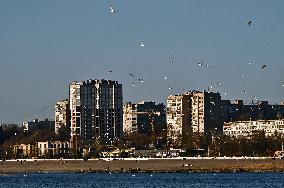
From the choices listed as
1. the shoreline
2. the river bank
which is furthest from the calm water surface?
the river bank

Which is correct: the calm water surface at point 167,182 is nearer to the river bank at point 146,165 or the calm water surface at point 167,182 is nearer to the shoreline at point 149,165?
the shoreline at point 149,165

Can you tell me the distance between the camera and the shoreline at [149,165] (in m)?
135

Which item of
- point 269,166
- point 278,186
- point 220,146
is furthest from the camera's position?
point 220,146

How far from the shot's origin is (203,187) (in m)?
85.3

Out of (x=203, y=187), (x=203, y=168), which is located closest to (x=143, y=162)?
(x=203, y=168)

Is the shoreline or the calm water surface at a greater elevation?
the shoreline

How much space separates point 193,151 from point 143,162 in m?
24.0

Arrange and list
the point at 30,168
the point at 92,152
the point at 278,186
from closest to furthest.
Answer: the point at 278,186 < the point at 30,168 < the point at 92,152

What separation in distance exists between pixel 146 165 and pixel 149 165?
96 cm

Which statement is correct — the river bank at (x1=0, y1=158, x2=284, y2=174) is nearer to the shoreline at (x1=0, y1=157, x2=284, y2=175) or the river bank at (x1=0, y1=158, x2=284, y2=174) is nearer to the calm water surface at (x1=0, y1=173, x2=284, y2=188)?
the shoreline at (x1=0, y1=157, x2=284, y2=175)

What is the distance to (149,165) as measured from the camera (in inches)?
5743

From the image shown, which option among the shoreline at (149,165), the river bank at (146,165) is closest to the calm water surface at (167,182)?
the shoreline at (149,165)

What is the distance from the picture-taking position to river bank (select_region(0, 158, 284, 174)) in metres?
135

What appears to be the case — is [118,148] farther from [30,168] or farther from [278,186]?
[278,186]
